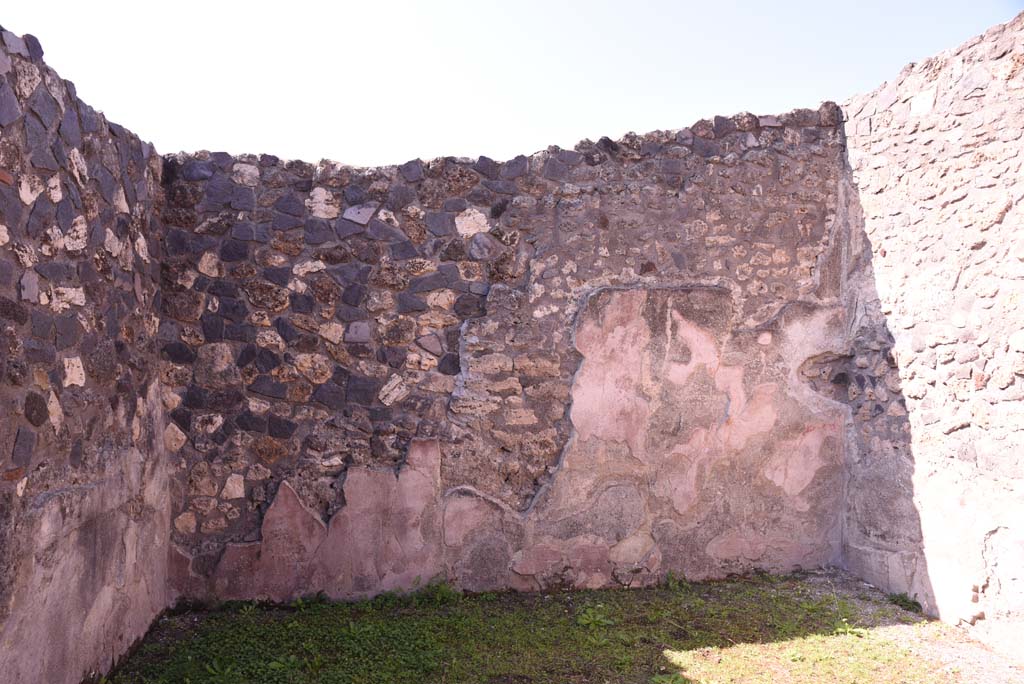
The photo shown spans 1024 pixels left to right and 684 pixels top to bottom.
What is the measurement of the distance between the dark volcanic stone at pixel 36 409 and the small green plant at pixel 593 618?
2318 mm

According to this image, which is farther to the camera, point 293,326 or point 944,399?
point 293,326

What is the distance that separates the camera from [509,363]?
3791mm

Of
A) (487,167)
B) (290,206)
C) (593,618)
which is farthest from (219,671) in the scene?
(487,167)

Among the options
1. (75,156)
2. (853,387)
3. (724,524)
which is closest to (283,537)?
(75,156)

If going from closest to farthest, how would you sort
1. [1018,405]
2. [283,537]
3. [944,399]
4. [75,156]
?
[75,156]
[1018,405]
[944,399]
[283,537]

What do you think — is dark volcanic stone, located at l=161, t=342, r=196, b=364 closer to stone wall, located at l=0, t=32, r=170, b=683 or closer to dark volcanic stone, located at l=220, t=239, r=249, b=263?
stone wall, located at l=0, t=32, r=170, b=683

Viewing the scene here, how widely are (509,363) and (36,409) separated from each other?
2.07 m

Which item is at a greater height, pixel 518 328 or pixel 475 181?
pixel 475 181

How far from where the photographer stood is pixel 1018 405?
2.98 m

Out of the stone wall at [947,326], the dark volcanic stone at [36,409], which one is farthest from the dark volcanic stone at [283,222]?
the stone wall at [947,326]

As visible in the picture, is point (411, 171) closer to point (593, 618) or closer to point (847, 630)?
point (593, 618)

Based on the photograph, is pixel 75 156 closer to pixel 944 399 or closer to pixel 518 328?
pixel 518 328

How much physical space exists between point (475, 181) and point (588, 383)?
1181 mm

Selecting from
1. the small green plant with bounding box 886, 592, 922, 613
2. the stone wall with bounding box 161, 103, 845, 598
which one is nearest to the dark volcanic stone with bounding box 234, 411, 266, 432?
the stone wall with bounding box 161, 103, 845, 598
